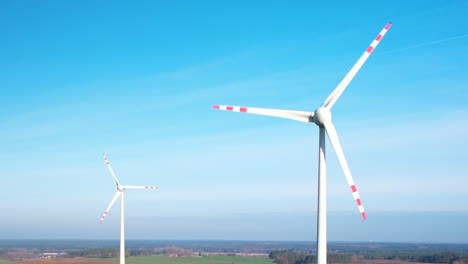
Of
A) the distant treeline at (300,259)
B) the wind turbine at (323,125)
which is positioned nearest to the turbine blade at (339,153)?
the wind turbine at (323,125)

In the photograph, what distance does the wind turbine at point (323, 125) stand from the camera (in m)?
29.2

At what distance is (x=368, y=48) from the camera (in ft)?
104

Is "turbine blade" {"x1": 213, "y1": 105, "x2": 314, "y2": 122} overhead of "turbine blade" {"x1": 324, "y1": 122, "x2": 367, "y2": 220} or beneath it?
overhead

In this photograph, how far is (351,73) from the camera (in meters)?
32.5

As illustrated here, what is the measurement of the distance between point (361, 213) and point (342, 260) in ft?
459

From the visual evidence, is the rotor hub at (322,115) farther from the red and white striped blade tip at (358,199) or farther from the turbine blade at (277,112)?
the red and white striped blade tip at (358,199)

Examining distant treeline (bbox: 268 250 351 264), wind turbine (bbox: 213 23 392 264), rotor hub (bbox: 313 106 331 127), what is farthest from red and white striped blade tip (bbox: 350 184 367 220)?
distant treeline (bbox: 268 250 351 264)

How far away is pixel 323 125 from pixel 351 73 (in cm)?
408

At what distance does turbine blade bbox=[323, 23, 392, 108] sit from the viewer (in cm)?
3109

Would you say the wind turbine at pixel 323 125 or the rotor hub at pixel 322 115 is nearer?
the wind turbine at pixel 323 125

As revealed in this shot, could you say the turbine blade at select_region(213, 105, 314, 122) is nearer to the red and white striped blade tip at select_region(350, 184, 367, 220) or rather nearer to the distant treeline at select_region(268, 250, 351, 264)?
the red and white striped blade tip at select_region(350, 184, 367, 220)

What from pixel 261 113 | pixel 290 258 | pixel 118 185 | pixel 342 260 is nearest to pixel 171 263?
pixel 290 258

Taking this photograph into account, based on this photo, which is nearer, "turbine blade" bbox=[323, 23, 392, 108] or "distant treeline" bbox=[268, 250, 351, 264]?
"turbine blade" bbox=[323, 23, 392, 108]

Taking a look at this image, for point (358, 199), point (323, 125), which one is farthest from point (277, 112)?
point (358, 199)
